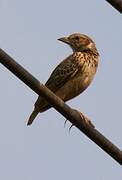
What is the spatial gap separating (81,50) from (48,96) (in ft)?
19.5

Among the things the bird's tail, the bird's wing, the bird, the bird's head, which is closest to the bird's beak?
the bird's head

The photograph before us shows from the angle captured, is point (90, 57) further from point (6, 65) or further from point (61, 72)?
point (6, 65)

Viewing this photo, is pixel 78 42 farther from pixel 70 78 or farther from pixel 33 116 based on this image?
pixel 33 116

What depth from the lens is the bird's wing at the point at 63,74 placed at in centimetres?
982

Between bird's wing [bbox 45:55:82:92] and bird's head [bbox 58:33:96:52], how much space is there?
0.70 m

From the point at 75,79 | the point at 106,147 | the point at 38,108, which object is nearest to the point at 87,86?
the point at 75,79

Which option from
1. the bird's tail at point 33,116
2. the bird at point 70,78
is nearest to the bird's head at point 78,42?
the bird at point 70,78

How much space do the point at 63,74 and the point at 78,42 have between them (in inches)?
47.1

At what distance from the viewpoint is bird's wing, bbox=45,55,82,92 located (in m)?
9.82

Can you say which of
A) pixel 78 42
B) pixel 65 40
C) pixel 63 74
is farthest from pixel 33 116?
pixel 78 42

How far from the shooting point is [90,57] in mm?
10234

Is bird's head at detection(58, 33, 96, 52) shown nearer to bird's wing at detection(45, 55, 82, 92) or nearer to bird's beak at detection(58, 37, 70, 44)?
bird's beak at detection(58, 37, 70, 44)

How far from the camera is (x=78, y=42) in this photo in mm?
10930

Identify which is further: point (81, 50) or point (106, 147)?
point (81, 50)
